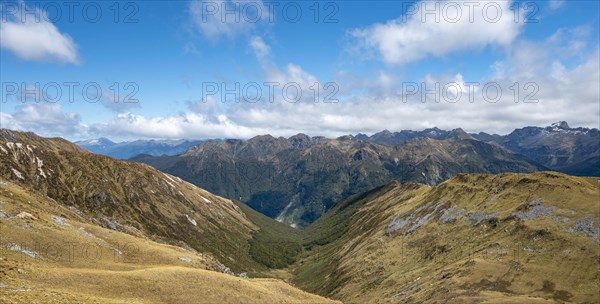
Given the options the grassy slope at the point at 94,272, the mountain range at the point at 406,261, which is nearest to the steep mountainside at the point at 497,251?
the mountain range at the point at 406,261

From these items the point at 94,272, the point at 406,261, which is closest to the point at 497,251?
the point at 406,261

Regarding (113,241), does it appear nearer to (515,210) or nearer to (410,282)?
(410,282)

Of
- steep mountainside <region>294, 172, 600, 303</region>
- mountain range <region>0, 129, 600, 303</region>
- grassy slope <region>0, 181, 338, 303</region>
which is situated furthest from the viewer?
steep mountainside <region>294, 172, 600, 303</region>

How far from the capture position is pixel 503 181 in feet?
561

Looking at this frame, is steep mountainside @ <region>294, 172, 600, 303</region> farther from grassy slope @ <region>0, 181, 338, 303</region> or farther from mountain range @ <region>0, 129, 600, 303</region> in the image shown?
grassy slope @ <region>0, 181, 338, 303</region>

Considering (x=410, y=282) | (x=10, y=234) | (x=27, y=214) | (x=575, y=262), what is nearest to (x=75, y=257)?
(x=10, y=234)

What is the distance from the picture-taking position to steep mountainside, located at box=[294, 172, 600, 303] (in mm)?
94375

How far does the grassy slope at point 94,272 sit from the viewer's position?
59222mm

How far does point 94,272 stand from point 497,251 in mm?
116058

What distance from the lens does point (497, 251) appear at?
394ft

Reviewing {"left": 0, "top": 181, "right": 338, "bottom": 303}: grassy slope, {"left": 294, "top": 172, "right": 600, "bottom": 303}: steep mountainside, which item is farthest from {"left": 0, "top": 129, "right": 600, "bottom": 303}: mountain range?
{"left": 294, "top": 172, "right": 600, "bottom": 303}: steep mountainside

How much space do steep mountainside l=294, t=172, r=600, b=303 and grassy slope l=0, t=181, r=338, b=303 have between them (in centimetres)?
4791

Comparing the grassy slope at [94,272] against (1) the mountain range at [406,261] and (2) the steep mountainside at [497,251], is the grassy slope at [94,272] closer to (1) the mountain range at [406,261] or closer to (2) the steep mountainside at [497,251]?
(1) the mountain range at [406,261]

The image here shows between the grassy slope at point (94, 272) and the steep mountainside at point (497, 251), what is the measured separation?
4791cm
